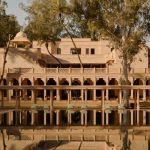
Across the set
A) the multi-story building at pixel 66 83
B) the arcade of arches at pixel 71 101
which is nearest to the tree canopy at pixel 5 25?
the multi-story building at pixel 66 83

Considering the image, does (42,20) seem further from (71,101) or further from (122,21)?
(122,21)

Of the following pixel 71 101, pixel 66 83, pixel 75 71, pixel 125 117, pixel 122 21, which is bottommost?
pixel 125 117

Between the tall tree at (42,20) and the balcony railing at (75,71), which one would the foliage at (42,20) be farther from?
the balcony railing at (75,71)

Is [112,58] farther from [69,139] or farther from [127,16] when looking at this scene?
[69,139]

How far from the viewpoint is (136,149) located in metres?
26.0

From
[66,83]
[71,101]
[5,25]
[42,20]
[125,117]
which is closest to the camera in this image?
[125,117]

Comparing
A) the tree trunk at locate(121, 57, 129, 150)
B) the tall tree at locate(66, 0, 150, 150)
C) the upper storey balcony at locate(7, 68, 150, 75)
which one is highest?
the tall tree at locate(66, 0, 150, 150)

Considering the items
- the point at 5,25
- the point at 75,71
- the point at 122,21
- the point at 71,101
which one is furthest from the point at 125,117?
the point at 5,25

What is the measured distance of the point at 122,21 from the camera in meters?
40.4

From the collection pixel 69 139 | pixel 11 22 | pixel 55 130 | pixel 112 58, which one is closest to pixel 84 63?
pixel 112 58

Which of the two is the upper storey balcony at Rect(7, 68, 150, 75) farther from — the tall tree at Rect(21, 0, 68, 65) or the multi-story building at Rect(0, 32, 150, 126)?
the tall tree at Rect(21, 0, 68, 65)

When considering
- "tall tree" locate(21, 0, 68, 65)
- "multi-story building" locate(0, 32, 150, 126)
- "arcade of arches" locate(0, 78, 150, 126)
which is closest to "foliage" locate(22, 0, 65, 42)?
"tall tree" locate(21, 0, 68, 65)

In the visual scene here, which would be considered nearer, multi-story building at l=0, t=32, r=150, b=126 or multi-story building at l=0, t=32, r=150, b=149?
multi-story building at l=0, t=32, r=150, b=149

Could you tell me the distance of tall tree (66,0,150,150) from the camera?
132 feet
